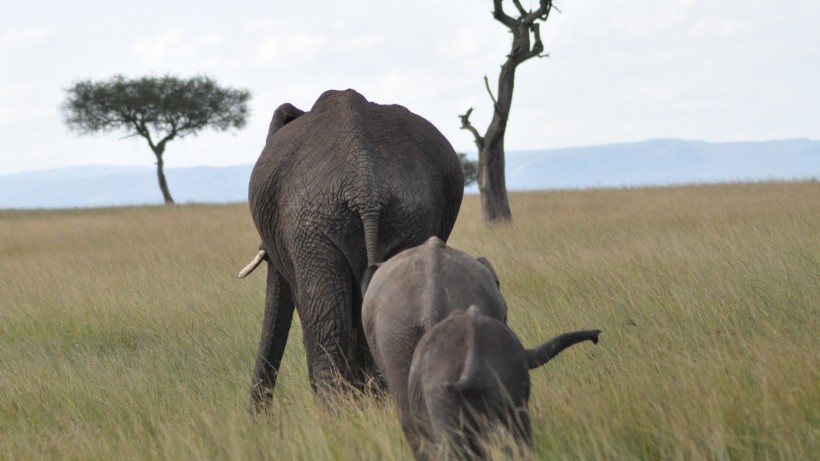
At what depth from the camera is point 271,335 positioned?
532 centimetres

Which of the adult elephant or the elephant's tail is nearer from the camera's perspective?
the elephant's tail

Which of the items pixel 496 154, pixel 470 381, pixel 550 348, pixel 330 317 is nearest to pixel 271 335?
pixel 330 317

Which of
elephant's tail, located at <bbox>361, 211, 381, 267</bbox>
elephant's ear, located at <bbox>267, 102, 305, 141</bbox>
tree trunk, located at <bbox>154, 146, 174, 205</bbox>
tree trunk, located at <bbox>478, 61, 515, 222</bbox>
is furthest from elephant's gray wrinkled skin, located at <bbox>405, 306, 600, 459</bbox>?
tree trunk, located at <bbox>154, 146, 174, 205</bbox>

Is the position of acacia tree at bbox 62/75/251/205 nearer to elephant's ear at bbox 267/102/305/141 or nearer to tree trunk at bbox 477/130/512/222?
tree trunk at bbox 477/130/512/222

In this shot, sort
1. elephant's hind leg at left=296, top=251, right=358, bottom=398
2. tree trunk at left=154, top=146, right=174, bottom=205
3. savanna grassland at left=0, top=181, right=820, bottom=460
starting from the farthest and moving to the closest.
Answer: tree trunk at left=154, top=146, right=174, bottom=205 < elephant's hind leg at left=296, top=251, right=358, bottom=398 < savanna grassland at left=0, top=181, right=820, bottom=460

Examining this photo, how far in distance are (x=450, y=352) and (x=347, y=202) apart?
159cm

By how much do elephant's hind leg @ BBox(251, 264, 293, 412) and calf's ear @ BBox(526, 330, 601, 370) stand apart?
2671 millimetres

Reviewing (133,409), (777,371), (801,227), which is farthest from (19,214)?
(777,371)

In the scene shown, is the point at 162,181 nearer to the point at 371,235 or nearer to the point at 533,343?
the point at 533,343

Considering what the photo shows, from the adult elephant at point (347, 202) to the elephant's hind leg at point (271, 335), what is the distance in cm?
71

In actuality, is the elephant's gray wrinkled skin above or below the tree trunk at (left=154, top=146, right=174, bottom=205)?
below

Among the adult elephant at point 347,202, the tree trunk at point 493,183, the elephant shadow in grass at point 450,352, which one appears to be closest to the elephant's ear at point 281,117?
the adult elephant at point 347,202

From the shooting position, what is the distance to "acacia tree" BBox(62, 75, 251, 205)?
41219 mm

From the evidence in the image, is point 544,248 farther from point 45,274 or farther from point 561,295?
point 45,274
